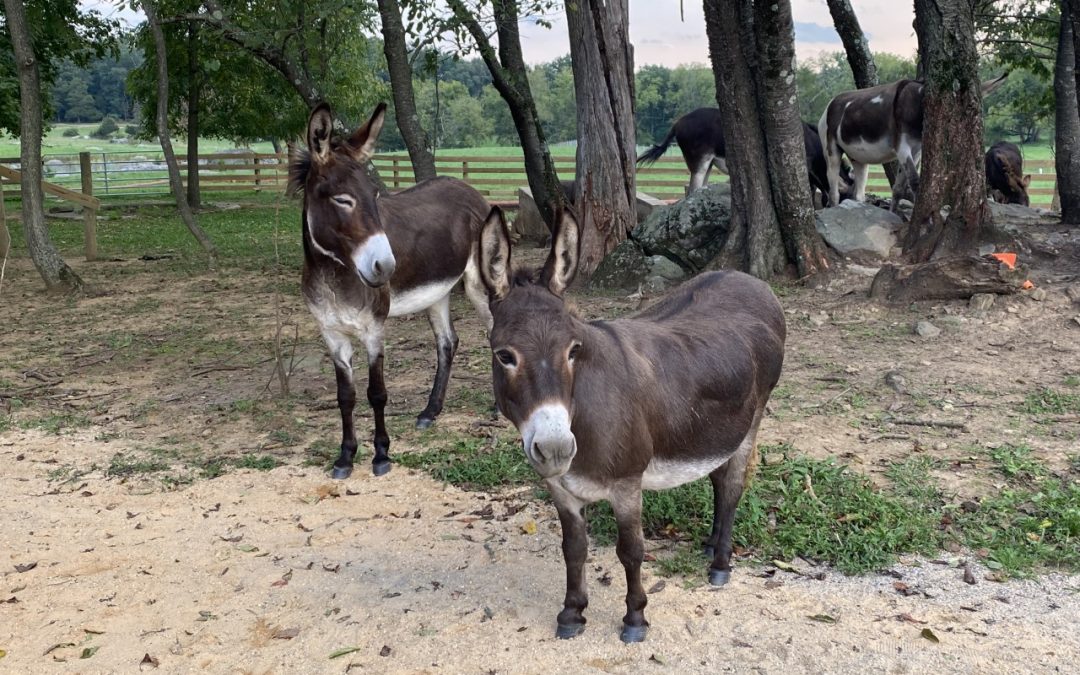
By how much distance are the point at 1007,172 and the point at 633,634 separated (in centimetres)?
1363

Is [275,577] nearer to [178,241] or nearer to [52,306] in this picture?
[52,306]

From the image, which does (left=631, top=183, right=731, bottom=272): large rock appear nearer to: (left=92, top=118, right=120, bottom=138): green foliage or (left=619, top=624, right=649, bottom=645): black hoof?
(left=619, top=624, right=649, bottom=645): black hoof

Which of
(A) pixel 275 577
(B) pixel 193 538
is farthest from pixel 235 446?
(A) pixel 275 577

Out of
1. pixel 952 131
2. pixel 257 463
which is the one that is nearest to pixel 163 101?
pixel 257 463

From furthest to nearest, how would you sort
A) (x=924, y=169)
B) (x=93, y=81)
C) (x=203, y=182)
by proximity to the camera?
(x=93, y=81) < (x=203, y=182) < (x=924, y=169)

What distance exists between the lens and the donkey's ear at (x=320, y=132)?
5219 millimetres

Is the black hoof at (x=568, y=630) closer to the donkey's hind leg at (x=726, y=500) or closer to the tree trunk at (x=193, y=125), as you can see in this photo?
the donkey's hind leg at (x=726, y=500)

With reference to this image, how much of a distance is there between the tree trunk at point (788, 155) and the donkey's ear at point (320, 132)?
Result: 18.6ft

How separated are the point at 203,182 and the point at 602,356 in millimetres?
33553

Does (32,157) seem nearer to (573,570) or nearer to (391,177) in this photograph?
(573,570)

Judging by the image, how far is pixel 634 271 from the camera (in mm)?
10688

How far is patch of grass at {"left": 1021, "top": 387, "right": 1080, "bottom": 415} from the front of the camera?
6004mm

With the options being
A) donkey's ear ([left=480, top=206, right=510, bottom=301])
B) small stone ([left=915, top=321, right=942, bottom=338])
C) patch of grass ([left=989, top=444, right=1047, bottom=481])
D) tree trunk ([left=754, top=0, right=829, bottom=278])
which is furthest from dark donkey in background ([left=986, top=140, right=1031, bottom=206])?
donkey's ear ([left=480, top=206, right=510, bottom=301])

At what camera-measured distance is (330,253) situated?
5.53 metres
